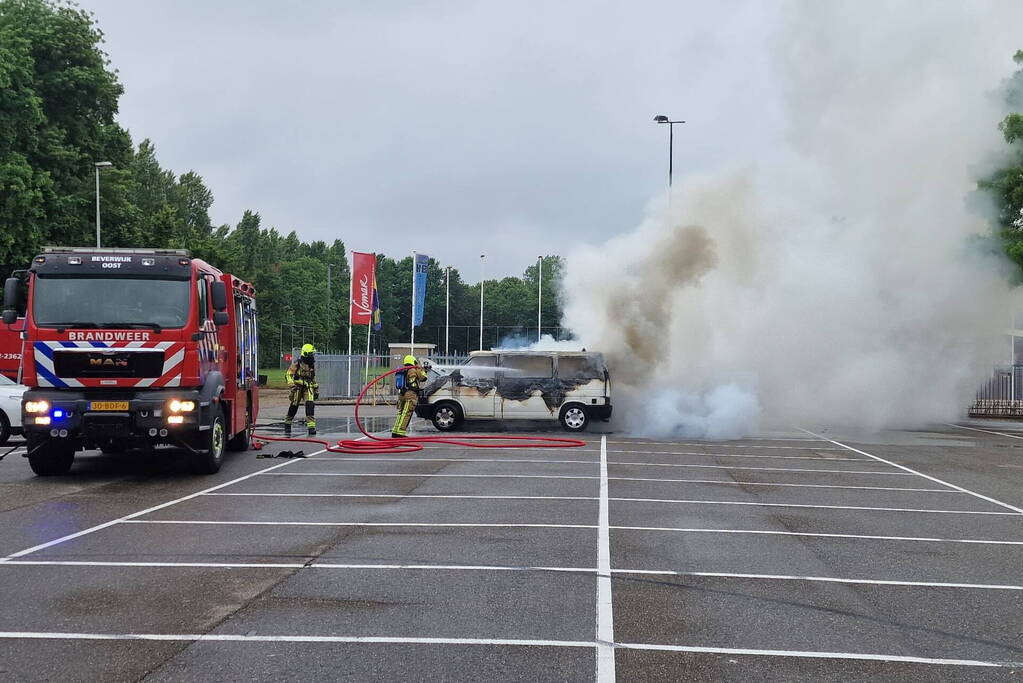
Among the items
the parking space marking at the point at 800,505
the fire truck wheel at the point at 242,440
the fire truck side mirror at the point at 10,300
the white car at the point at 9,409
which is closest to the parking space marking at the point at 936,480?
the parking space marking at the point at 800,505

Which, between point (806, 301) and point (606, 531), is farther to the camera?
point (806, 301)

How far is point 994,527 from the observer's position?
384 inches

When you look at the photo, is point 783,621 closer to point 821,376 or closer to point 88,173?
point 821,376

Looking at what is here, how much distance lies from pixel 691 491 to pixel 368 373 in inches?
1008

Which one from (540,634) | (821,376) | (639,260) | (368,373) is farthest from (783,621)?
(368,373)

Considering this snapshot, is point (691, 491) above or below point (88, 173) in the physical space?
below

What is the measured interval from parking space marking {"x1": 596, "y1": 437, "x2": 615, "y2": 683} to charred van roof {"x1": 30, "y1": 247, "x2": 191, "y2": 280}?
631 cm

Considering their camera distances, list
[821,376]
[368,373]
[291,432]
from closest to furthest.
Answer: [291,432]
[821,376]
[368,373]

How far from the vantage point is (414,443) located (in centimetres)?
1791

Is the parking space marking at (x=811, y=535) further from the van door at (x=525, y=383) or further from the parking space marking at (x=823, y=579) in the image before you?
the van door at (x=525, y=383)

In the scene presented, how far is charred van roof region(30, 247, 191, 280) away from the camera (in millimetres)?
12266

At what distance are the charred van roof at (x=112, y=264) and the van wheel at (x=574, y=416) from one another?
398 inches

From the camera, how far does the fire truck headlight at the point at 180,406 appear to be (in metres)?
12.1

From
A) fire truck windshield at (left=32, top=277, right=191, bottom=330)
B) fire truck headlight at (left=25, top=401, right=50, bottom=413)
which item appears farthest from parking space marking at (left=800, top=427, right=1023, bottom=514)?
fire truck headlight at (left=25, top=401, right=50, bottom=413)
